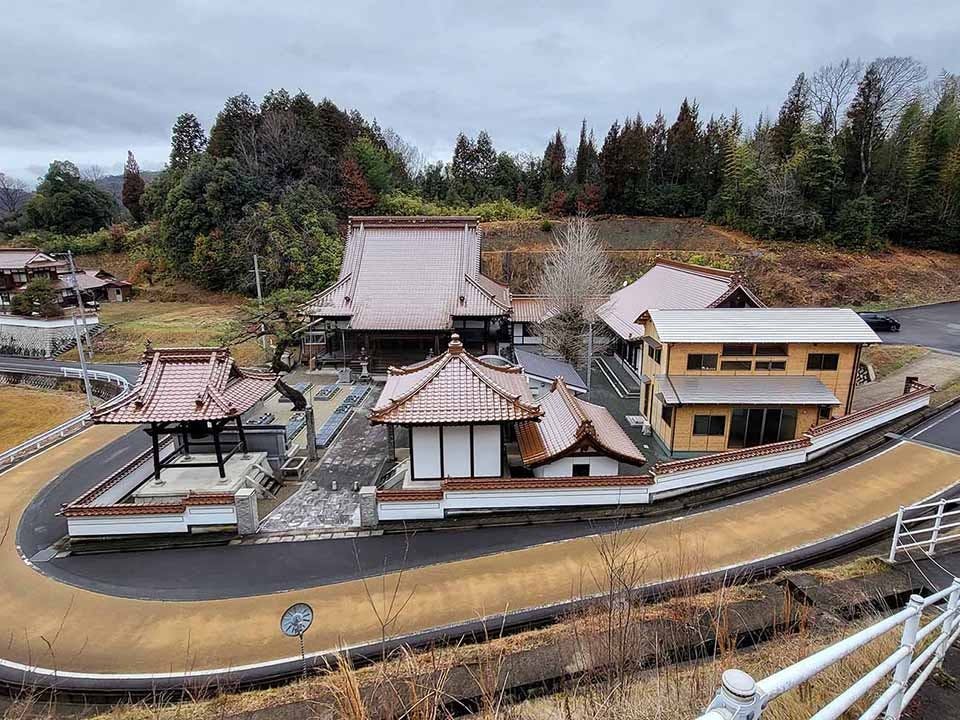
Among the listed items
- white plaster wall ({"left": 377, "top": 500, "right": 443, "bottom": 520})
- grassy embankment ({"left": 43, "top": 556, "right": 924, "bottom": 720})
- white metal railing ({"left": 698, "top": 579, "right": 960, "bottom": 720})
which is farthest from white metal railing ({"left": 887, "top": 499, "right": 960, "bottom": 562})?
white plaster wall ({"left": 377, "top": 500, "right": 443, "bottom": 520})

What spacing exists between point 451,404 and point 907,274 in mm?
34149

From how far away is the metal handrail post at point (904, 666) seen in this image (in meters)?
3.03

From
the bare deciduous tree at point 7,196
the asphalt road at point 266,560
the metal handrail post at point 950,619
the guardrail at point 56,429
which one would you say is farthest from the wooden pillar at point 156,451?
the bare deciduous tree at point 7,196

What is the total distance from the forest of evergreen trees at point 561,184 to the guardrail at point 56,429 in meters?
11.6

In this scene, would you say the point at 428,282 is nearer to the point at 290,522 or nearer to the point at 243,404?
the point at 243,404

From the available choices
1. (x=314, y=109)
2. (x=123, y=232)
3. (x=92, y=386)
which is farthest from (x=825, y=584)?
(x=123, y=232)

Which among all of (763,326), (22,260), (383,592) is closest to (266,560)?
(383,592)

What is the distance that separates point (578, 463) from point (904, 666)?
9871 millimetres

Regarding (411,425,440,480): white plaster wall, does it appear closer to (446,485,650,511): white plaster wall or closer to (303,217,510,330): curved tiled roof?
(446,485,650,511): white plaster wall

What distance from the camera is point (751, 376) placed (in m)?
15.2

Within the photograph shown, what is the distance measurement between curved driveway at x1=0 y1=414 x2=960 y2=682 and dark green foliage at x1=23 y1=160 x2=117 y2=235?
48.8m

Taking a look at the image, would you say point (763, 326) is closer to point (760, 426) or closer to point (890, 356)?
point (760, 426)

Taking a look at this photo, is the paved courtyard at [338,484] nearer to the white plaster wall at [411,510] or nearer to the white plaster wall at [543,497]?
the white plaster wall at [411,510]

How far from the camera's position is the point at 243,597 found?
986 cm
